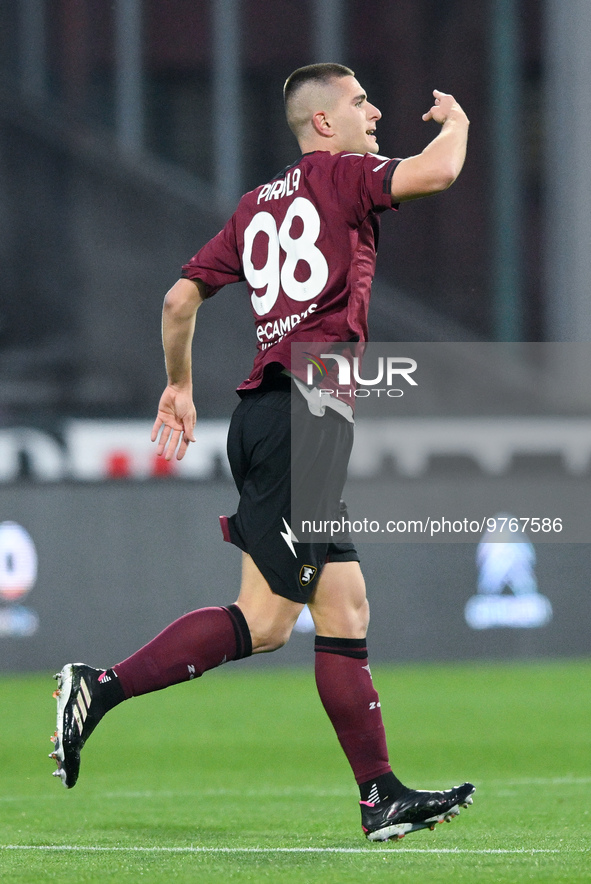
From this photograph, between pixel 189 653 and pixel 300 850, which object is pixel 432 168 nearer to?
pixel 189 653

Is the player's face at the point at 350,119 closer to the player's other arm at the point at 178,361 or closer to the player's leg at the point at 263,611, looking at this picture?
the player's other arm at the point at 178,361

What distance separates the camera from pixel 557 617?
849cm

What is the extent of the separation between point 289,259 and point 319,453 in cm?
47

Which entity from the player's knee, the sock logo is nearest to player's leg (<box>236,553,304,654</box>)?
the player's knee

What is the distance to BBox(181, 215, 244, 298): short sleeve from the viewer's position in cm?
362

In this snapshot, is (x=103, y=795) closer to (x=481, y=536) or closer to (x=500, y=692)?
(x=500, y=692)

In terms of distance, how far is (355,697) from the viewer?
3391 mm

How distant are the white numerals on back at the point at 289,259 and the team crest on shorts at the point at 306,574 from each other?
0.62 m

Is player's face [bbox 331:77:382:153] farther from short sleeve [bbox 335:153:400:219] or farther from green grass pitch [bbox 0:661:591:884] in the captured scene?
green grass pitch [bbox 0:661:591:884]

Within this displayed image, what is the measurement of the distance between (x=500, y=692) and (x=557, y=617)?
3.82 feet

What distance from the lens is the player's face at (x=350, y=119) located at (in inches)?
139

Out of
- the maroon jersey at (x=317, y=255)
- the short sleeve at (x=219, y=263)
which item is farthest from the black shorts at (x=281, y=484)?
the short sleeve at (x=219, y=263)

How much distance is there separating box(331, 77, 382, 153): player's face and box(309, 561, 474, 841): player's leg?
1009 mm

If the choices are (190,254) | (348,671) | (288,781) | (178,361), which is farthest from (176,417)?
(190,254)
